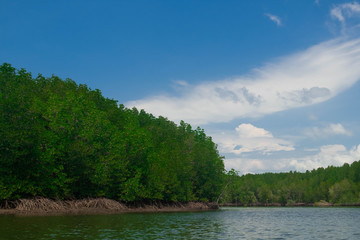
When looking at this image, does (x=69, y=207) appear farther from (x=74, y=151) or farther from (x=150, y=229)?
(x=150, y=229)

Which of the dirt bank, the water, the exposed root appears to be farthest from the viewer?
the exposed root

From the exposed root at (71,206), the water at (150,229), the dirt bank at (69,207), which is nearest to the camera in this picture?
the water at (150,229)

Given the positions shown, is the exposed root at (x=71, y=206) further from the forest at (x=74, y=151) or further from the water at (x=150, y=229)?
the water at (x=150, y=229)

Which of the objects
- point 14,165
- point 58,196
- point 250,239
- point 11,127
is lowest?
point 250,239

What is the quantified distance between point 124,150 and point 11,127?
26082 millimetres

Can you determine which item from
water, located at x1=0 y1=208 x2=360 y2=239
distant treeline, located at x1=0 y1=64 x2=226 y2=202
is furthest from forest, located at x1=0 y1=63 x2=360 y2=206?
water, located at x1=0 y1=208 x2=360 y2=239

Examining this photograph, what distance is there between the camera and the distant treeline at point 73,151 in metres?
48.6

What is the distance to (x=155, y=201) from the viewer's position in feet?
280

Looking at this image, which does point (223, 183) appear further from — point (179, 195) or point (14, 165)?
point (14, 165)

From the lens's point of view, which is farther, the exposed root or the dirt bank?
the exposed root

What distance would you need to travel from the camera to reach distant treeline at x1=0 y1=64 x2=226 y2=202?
48553 millimetres

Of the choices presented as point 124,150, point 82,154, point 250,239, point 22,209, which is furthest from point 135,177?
point 250,239

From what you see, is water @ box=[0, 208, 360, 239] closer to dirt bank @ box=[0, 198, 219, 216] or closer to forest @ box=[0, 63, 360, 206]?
dirt bank @ box=[0, 198, 219, 216]

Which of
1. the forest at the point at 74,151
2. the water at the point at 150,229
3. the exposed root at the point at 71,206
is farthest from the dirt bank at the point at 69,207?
the water at the point at 150,229
